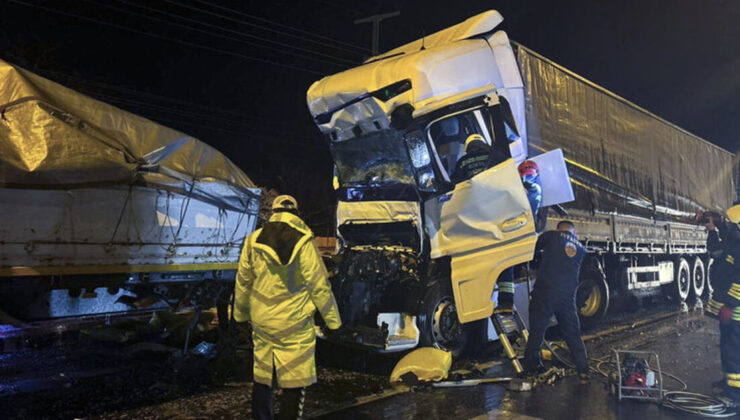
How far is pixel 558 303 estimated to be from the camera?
556 centimetres

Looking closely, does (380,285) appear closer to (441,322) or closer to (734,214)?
(441,322)

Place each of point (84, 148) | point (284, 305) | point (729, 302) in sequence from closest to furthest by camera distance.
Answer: point (284, 305), point (729, 302), point (84, 148)

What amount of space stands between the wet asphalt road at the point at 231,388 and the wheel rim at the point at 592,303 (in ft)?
5.23

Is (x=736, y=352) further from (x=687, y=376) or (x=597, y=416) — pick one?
(x=597, y=416)

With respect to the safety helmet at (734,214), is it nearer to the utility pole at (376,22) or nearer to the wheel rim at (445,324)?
the wheel rim at (445,324)

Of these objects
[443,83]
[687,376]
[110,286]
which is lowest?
[687,376]

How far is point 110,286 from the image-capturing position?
579cm

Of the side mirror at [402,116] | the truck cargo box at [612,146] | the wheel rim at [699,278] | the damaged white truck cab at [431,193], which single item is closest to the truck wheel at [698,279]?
the wheel rim at [699,278]

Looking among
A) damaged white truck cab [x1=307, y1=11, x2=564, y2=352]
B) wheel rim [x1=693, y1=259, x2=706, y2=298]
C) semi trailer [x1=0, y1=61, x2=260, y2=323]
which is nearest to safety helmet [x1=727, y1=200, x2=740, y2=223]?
damaged white truck cab [x1=307, y1=11, x2=564, y2=352]

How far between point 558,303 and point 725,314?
1.49 meters

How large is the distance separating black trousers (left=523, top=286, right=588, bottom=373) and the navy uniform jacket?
0.18ft

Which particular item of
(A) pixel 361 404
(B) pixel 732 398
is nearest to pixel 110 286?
(A) pixel 361 404

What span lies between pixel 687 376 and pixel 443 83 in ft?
13.8

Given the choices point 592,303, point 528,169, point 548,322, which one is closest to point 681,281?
point 592,303
